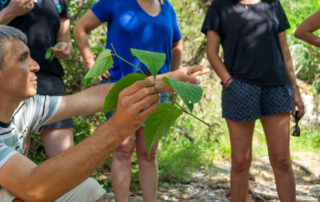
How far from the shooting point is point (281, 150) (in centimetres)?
290

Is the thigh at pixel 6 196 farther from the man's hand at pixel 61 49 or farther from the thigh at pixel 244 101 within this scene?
the thigh at pixel 244 101

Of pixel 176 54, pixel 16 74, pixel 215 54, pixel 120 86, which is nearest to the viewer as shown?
pixel 120 86

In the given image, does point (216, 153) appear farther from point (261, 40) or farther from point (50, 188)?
point (50, 188)

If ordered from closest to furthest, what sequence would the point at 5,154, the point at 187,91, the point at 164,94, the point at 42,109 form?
the point at 187,91
the point at 164,94
the point at 5,154
the point at 42,109

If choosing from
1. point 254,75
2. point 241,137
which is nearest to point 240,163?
point 241,137

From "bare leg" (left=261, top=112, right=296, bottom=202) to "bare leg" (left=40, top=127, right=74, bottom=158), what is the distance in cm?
136


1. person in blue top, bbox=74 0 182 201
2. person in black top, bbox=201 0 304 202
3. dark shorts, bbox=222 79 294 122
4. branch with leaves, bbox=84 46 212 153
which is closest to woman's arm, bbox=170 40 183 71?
person in blue top, bbox=74 0 182 201

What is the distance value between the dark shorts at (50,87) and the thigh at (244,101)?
1.11 meters

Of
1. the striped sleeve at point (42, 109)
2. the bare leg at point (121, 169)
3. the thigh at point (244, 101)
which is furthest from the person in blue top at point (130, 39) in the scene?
the striped sleeve at point (42, 109)

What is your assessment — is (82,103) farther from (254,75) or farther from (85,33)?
(254,75)

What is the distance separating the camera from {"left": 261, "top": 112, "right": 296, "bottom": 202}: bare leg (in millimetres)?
2896

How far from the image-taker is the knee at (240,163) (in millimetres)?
3031

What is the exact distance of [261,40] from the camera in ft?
9.51

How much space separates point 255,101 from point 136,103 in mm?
1629
